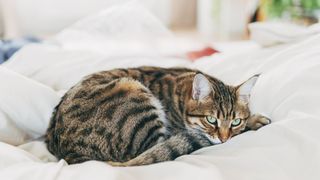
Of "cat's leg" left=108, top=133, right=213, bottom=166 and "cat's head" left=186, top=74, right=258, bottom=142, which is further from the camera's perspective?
"cat's head" left=186, top=74, right=258, bottom=142

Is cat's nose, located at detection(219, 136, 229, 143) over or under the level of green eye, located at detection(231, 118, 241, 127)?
under

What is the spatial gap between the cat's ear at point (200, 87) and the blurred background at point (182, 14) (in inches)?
87.4

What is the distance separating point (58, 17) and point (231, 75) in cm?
291

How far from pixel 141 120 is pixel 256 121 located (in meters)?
0.29

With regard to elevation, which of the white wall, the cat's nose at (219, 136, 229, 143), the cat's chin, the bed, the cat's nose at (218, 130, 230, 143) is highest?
the bed

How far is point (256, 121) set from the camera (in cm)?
95

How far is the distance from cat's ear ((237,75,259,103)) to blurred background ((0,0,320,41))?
7.13 ft

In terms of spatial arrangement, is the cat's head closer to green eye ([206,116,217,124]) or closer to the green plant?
green eye ([206,116,217,124])

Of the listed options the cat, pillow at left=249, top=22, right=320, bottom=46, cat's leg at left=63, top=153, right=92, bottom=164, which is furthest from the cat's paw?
pillow at left=249, top=22, right=320, bottom=46

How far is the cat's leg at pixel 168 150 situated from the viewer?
31.7 inches

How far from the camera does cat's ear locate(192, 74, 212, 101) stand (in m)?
0.96

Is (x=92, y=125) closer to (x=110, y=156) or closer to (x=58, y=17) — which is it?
(x=110, y=156)

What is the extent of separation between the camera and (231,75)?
1267 millimetres

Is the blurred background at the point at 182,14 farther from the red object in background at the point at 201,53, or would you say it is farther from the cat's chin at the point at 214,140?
the cat's chin at the point at 214,140
